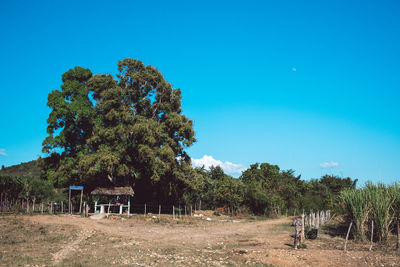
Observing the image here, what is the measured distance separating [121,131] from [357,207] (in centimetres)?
1845

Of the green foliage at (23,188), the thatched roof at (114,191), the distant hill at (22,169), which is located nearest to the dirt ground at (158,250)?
the thatched roof at (114,191)

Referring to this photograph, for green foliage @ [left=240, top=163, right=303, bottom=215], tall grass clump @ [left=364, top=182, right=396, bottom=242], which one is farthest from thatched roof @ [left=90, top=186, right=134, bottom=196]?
tall grass clump @ [left=364, top=182, right=396, bottom=242]

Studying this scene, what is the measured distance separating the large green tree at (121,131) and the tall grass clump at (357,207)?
14520mm

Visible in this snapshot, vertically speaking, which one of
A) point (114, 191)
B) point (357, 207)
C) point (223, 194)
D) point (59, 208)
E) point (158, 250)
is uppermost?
point (357, 207)

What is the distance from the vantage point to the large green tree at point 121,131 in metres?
25.7

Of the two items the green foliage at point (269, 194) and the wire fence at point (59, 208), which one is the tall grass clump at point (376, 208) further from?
the green foliage at point (269, 194)

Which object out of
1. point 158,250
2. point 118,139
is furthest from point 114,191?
point 158,250

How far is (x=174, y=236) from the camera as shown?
16875 millimetres

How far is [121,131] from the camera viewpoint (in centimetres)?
2555

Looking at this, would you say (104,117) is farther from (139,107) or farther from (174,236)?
(174,236)

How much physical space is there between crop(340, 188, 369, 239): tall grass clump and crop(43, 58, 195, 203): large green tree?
47.6 feet

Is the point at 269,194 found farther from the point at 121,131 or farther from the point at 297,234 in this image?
the point at 297,234

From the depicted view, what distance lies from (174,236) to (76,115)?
16058 millimetres

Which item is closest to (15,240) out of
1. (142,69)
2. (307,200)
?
(142,69)
